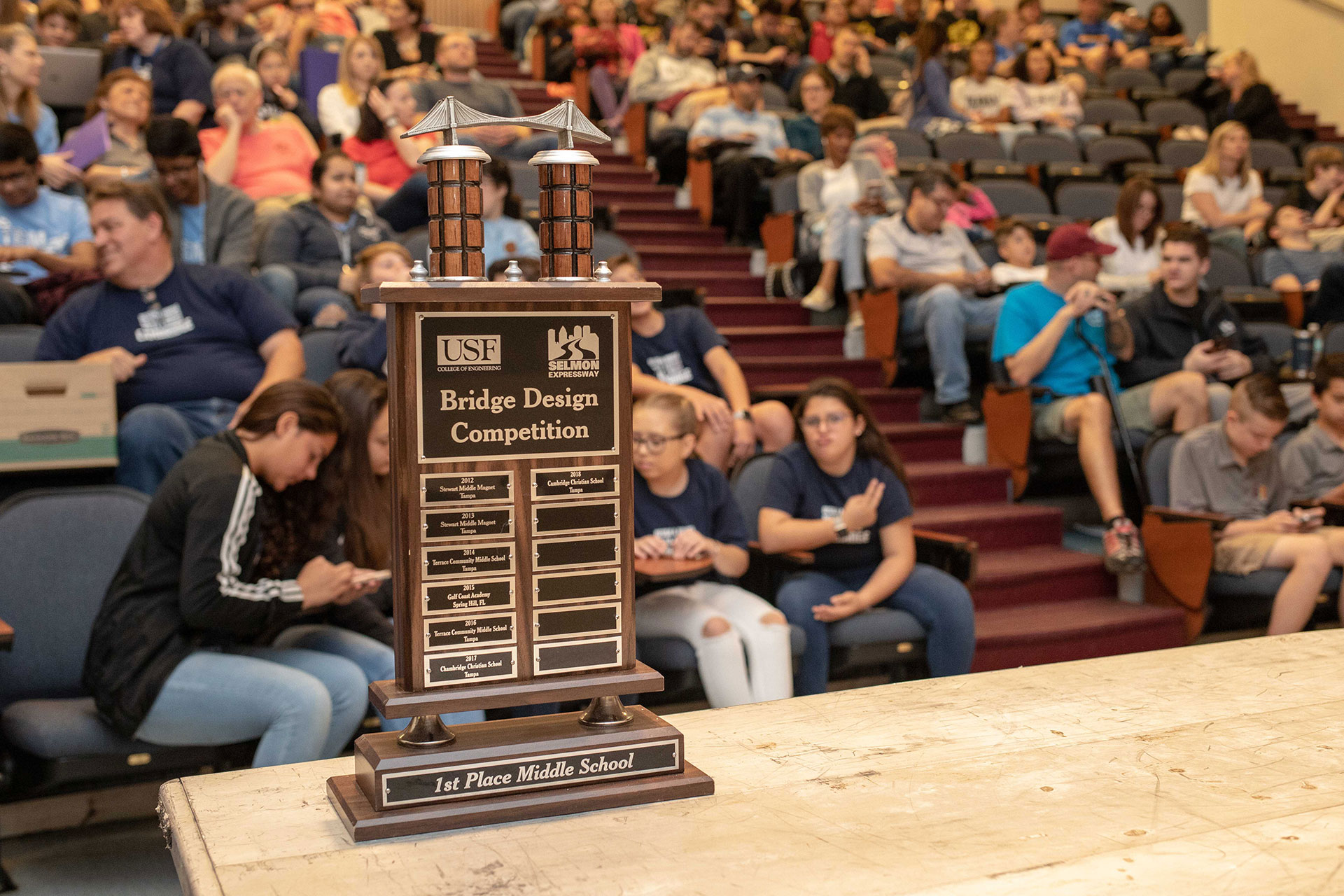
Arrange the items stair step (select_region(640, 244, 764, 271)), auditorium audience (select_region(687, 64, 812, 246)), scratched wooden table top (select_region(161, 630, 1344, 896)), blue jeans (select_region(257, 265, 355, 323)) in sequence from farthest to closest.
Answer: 1. auditorium audience (select_region(687, 64, 812, 246))
2. stair step (select_region(640, 244, 764, 271))
3. blue jeans (select_region(257, 265, 355, 323))
4. scratched wooden table top (select_region(161, 630, 1344, 896))

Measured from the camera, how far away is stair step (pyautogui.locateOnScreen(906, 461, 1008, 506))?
4223 millimetres

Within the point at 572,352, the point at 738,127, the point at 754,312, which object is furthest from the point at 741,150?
the point at 572,352

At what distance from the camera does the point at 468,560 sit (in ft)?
3.76

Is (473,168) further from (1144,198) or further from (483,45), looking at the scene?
(483,45)

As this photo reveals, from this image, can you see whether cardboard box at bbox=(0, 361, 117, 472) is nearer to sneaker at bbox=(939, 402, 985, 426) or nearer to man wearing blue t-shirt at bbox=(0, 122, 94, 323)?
man wearing blue t-shirt at bbox=(0, 122, 94, 323)

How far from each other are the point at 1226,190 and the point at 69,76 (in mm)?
5483

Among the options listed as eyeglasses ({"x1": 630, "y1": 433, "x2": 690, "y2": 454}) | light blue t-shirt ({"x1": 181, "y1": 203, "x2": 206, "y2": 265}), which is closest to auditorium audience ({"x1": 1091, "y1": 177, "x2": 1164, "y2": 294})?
eyeglasses ({"x1": 630, "y1": 433, "x2": 690, "y2": 454})

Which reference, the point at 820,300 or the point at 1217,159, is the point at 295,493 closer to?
the point at 820,300

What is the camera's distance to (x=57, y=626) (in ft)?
7.98

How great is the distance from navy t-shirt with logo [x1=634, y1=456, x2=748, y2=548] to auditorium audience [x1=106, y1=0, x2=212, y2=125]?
3.13 meters

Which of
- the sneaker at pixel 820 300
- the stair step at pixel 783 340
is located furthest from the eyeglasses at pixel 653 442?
the sneaker at pixel 820 300

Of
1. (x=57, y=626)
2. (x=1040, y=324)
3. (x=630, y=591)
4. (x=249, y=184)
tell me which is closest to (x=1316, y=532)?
(x=1040, y=324)

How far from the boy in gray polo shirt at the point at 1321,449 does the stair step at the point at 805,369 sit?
1569 mm

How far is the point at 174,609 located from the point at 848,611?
149 cm
